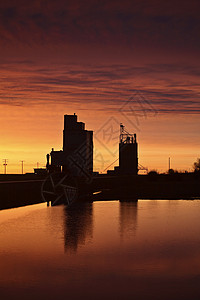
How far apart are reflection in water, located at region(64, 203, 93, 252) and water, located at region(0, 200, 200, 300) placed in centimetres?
4

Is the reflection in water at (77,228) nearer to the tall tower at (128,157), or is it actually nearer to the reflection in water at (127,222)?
the reflection in water at (127,222)

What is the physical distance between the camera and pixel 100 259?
1287cm

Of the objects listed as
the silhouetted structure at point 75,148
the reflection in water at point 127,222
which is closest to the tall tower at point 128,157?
the silhouetted structure at point 75,148

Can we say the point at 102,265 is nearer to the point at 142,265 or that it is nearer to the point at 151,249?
the point at 142,265

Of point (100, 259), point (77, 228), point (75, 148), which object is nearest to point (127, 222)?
point (77, 228)

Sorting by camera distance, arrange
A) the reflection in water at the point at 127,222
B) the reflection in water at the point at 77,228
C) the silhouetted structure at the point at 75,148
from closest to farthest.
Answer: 1. the reflection in water at the point at 77,228
2. the reflection in water at the point at 127,222
3. the silhouetted structure at the point at 75,148

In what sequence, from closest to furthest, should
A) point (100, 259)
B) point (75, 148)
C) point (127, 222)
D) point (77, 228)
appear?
point (100, 259)
point (77, 228)
point (127, 222)
point (75, 148)

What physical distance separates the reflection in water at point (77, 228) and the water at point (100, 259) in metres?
0.04

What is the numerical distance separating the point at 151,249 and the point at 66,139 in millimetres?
123381

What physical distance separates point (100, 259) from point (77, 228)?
693 cm

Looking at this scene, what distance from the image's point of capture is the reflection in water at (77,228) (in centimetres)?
1584

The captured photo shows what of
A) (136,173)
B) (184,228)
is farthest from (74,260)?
(136,173)

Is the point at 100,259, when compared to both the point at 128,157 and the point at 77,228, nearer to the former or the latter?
the point at 77,228

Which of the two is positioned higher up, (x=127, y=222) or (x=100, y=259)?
(x=127, y=222)
